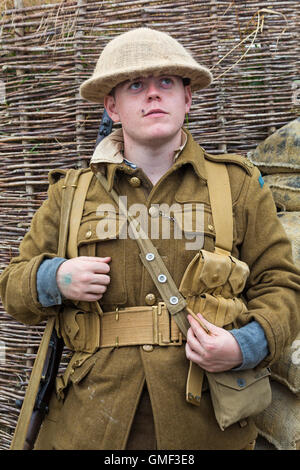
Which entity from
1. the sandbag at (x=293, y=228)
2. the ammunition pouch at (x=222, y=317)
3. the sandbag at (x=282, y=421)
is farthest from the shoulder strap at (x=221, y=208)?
the sandbag at (x=282, y=421)

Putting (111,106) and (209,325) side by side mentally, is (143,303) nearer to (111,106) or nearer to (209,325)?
(209,325)

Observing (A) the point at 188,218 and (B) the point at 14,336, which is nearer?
(A) the point at 188,218

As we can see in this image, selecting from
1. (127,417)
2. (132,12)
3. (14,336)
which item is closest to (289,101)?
(132,12)

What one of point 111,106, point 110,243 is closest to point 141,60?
point 111,106

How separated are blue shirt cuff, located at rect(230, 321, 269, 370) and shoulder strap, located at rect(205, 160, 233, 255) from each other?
37 centimetres

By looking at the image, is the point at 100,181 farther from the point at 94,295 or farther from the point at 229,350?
the point at 229,350

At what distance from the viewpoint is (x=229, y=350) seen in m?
1.93

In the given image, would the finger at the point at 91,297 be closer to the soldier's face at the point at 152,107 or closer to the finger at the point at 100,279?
the finger at the point at 100,279

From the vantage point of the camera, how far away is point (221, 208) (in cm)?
219

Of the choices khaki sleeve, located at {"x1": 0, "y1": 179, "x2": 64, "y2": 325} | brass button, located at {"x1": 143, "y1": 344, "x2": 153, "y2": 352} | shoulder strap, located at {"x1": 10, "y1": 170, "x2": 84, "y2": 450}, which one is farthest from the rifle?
brass button, located at {"x1": 143, "y1": 344, "x2": 153, "y2": 352}

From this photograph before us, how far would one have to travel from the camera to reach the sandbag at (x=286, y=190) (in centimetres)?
285

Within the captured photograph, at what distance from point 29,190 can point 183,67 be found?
165 cm

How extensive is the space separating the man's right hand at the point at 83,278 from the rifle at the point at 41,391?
30 cm

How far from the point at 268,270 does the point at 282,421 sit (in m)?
0.83
